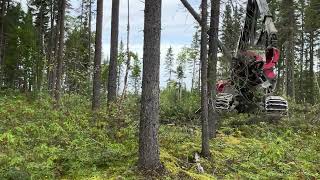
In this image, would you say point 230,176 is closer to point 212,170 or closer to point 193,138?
point 212,170

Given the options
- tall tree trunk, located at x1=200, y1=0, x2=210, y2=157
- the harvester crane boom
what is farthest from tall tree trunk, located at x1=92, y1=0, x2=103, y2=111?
tall tree trunk, located at x1=200, y1=0, x2=210, y2=157

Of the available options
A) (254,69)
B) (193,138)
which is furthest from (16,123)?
(254,69)

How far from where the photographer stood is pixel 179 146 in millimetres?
11375

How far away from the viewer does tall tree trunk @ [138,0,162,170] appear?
866 cm

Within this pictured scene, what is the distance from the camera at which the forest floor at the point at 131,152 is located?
28.9 ft

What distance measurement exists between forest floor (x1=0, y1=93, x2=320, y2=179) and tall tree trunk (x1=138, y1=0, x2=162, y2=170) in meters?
0.40

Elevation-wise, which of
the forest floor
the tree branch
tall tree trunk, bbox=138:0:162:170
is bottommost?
the forest floor

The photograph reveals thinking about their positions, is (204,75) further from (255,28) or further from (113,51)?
(113,51)

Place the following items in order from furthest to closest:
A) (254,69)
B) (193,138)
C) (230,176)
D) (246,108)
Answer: (246,108), (254,69), (193,138), (230,176)

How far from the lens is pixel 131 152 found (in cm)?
997

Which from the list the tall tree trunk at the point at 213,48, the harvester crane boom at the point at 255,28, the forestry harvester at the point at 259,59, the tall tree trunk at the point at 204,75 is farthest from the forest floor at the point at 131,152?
the harvester crane boom at the point at 255,28


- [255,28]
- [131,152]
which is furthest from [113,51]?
[131,152]

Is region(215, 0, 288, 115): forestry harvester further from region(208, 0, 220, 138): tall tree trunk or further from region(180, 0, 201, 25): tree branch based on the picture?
region(180, 0, 201, 25): tree branch

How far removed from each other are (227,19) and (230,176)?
4.42 meters
